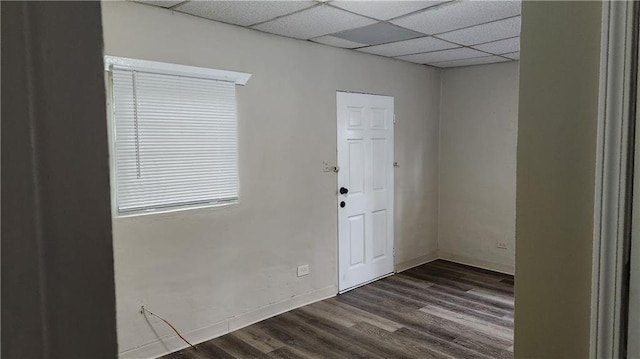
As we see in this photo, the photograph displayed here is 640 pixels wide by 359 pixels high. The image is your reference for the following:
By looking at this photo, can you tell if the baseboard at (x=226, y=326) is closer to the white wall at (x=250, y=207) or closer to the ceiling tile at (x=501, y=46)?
the white wall at (x=250, y=207)

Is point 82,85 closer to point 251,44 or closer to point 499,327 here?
point 251,44

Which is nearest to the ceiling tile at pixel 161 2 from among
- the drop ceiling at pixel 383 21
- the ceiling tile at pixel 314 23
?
the drop ceiling at pixel 383 21

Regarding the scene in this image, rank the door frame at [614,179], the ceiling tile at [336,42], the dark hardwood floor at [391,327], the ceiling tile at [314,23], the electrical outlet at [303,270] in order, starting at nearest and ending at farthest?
the door frame at [614,179]
the ceiling tile at [314,23]
the dark hardwood floor at [391,327]
the ceiling tile at [336,42]
the electrical outlet at [303,270]

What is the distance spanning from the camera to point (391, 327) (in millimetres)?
3766

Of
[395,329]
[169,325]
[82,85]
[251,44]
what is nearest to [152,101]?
[251,44]

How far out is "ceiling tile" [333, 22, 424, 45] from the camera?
3.61 metres

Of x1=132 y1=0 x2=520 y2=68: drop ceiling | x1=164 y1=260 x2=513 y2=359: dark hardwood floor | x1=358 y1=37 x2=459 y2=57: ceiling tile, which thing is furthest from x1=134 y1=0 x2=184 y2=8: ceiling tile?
x1=164 y1=260 x2=513 y2=359: dark hardwood floor

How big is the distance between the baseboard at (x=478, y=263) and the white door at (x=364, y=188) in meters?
1.03

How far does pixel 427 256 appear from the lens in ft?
19.0

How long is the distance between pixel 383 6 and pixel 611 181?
2.31 metres

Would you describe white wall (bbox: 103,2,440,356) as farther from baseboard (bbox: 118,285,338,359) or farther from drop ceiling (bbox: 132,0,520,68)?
drop ceiling (bbox: 132,0,520,68)

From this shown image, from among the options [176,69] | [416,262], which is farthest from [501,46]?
[176,69]

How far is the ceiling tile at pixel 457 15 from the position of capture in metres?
2.98

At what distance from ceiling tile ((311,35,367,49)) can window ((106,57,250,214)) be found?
0.91 metres
